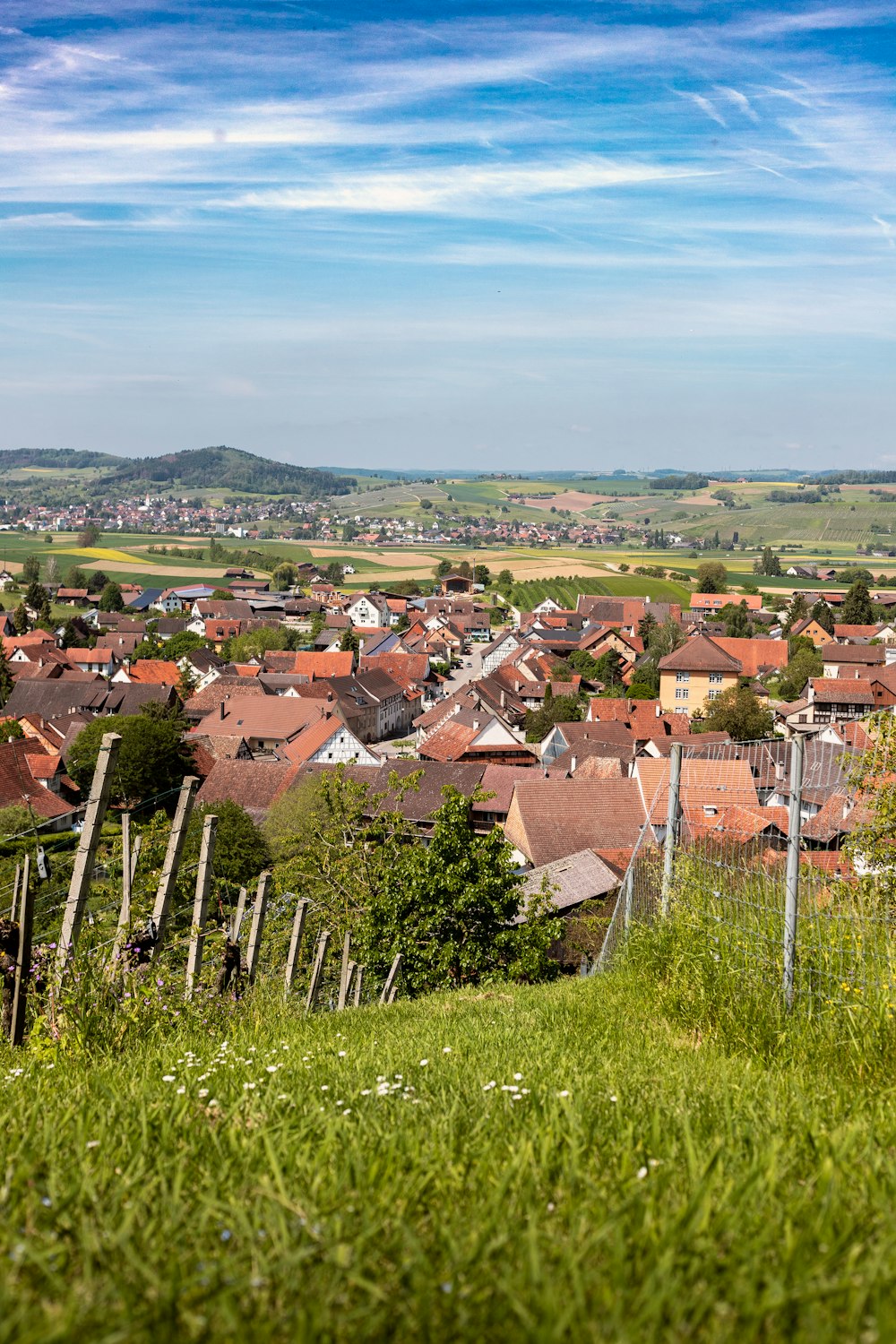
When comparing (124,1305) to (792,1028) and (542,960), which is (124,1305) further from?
(542,960)

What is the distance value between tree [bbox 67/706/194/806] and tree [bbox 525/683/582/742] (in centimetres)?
2460

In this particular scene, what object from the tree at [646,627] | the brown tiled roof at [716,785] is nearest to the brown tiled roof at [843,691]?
the tree at [646,627]

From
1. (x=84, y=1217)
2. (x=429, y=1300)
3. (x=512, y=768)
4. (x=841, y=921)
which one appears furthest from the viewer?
(x=512, y=768)

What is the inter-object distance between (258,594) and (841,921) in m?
163

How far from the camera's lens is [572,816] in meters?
37.7

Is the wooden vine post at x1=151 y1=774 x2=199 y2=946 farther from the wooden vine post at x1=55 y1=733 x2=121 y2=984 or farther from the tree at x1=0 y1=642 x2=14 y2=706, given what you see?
the tree at x1=0 y1=642 x2=14 y2=706

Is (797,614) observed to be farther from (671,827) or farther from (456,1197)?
(456,1197)

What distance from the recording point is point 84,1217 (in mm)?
2643

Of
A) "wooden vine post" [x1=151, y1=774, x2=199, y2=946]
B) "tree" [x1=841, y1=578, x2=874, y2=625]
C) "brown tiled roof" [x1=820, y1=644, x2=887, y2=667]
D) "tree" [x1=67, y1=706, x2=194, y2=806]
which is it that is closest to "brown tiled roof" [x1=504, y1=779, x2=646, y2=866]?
"tree" [x1=67, y1=706, x2=194, y2=806]

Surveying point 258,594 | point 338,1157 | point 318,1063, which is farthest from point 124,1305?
point 258,594

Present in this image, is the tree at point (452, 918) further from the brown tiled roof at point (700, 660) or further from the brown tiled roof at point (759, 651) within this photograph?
the brown tiled roof at point (759, 651)

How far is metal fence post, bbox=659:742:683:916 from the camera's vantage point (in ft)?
28.4

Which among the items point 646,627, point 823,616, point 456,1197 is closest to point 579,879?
point 456,1197

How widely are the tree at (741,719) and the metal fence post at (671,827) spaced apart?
54744 millimetres
